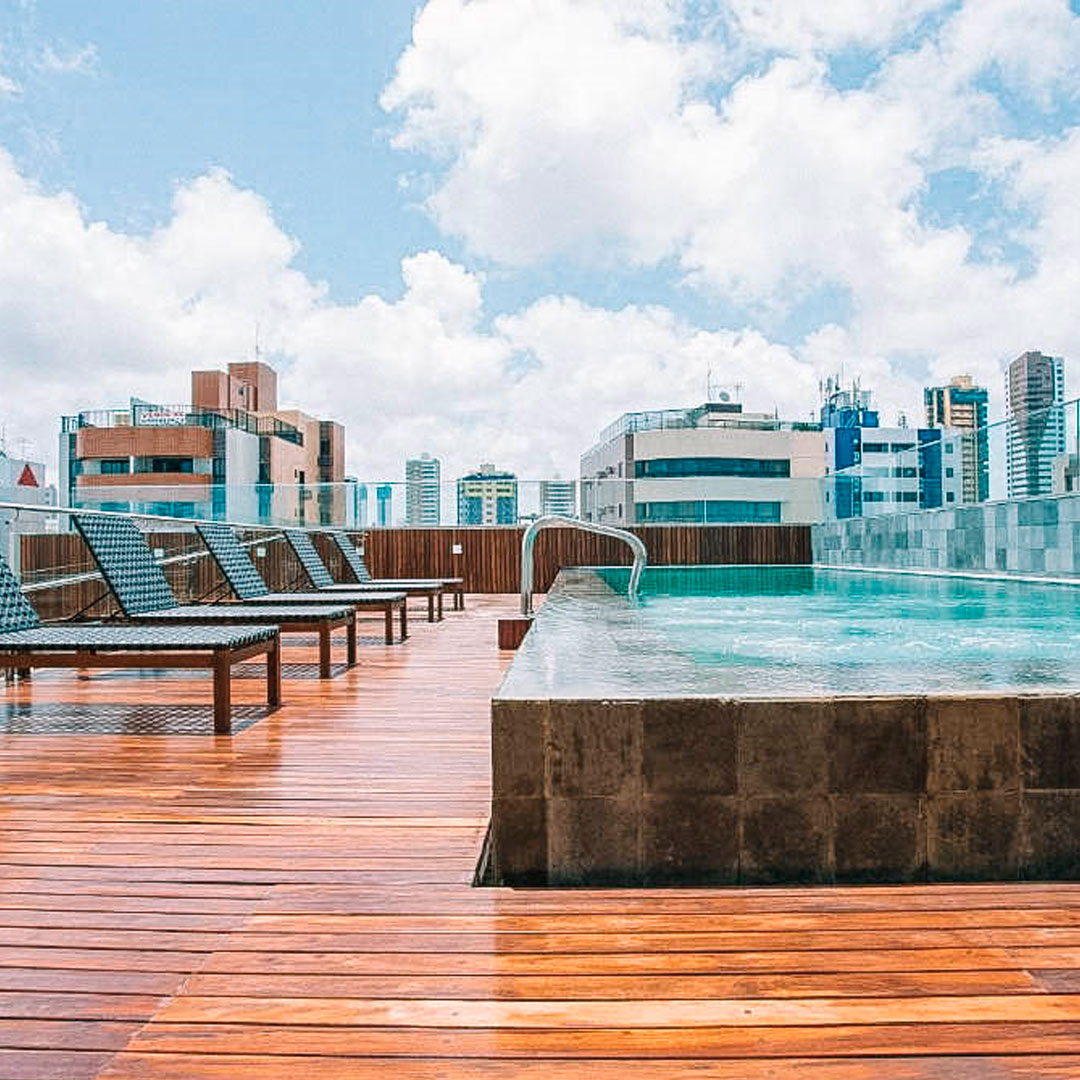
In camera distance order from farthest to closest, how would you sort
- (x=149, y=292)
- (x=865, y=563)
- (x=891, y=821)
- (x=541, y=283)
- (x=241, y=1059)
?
(x=541, y=283) → (x=149, y=292) → (x=865, y=563) → (x=891, y=821) → (x=241, y=1059)

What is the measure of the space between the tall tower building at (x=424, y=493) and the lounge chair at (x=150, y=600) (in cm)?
852

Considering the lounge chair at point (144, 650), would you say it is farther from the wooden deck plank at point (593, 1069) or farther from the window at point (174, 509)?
the window at point (174, 509)

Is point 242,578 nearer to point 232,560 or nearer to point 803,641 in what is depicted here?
point 232,560

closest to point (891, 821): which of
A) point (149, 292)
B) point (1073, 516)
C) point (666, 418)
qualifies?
point (1073, 516)

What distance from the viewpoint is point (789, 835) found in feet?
6.57

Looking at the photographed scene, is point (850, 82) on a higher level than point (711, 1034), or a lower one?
higher

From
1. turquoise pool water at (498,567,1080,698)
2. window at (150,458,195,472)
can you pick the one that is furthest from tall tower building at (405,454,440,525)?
window at (150,458,195,472)

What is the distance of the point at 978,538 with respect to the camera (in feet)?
30.1

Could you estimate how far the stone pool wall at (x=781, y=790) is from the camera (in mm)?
1996

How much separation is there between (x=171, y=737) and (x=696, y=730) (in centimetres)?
213

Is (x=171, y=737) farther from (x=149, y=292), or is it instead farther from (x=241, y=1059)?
(x=149, y=292)

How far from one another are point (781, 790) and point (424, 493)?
488 inches

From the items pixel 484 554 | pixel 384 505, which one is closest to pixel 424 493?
pixel 384 505

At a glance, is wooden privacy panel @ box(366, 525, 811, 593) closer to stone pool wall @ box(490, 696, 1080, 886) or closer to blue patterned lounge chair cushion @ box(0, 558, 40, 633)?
blue patterned lounge chair cushion @ box(0, 558, 40, 633)
